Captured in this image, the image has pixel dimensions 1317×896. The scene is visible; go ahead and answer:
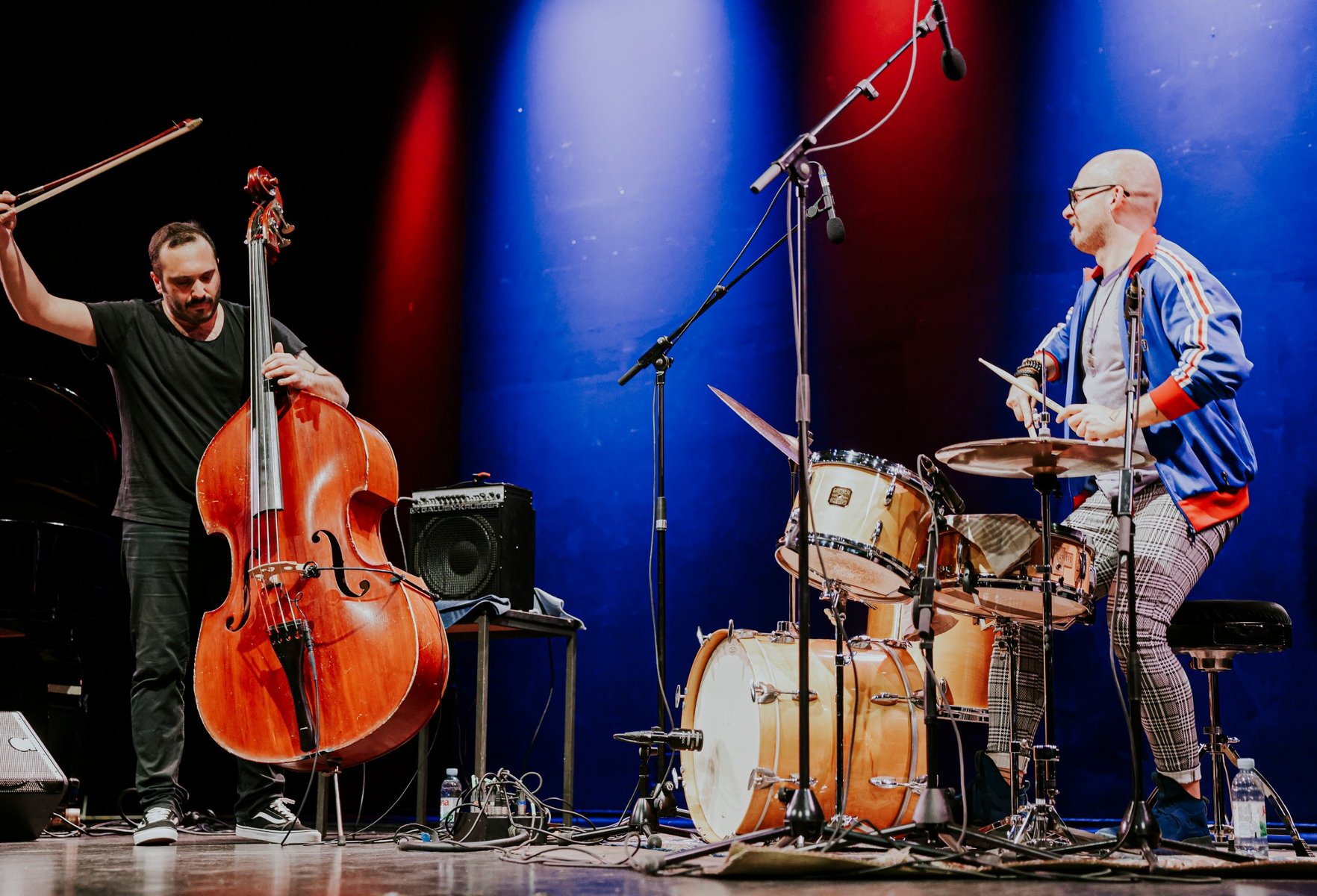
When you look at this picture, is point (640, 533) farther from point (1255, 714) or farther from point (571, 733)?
point (1255, 714)

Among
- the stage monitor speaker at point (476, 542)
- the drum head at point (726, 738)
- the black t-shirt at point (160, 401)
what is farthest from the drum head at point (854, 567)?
the black t-shirt at point (160, 401)

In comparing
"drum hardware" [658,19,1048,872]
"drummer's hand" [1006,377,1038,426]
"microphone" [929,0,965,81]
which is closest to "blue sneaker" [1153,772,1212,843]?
"drum hardware" [658,19,1048,872]

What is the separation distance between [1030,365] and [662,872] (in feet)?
6.57

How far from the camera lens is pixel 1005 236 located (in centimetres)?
461

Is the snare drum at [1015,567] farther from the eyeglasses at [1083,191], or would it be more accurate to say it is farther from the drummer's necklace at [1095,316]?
the eyeglasses at [1083,191]

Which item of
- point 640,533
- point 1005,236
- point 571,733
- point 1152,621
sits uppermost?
point 1005,236

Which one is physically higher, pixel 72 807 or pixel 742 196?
pixel 742 196

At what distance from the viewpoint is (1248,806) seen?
3.69 metres

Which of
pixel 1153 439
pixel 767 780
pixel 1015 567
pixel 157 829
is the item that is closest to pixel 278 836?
pixel 157 829

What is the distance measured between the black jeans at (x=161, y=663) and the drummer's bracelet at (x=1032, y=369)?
8.38ft

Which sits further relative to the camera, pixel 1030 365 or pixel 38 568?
pixel 38 568

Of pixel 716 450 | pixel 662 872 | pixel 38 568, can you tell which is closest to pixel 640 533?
pixel 716 450

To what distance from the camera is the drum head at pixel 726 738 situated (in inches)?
143

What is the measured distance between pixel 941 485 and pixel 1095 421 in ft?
1.38
